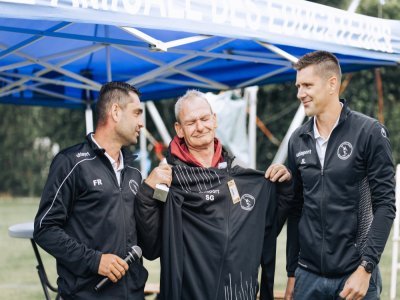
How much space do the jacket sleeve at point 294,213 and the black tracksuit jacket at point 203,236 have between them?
248mm

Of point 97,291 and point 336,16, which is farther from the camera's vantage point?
point 336,16

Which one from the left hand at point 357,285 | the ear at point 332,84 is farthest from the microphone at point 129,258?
the ear at point 332,84

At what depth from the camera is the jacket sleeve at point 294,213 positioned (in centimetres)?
395

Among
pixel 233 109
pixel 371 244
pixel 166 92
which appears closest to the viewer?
pixel 371 244

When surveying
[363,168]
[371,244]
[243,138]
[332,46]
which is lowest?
[243,138]

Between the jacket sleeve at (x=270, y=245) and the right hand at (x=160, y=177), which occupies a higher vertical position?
the right hand at (x=160, y=177)

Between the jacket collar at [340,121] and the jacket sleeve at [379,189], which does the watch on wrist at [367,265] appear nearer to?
the jacket sleeve at [379,189]

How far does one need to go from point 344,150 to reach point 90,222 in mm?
1388

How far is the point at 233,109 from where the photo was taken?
14.3 m

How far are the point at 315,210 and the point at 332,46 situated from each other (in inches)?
69.8

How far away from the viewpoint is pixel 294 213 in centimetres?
398

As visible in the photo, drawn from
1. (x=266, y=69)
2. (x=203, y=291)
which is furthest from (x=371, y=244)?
(x=266, y=69)

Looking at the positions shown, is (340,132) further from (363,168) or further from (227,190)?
(227,190)

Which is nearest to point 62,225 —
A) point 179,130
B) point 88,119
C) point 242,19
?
point 179,130
